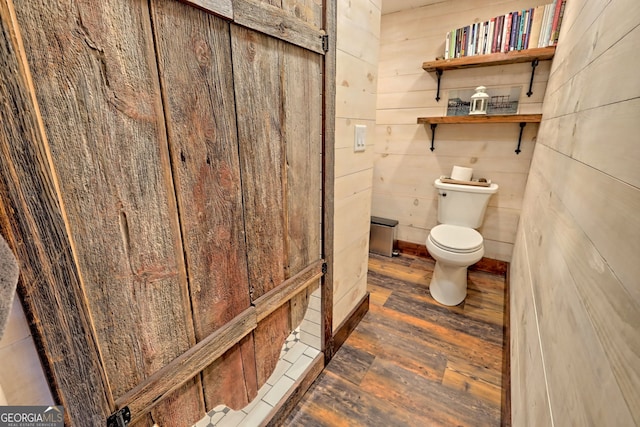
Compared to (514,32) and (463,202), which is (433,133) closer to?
(463,202)

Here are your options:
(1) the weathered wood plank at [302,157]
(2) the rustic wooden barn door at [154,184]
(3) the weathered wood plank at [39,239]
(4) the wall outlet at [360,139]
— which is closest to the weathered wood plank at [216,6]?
(2) the rustic wooden barn door at [154,184]

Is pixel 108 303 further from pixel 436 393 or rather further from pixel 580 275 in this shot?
pixel 436 393

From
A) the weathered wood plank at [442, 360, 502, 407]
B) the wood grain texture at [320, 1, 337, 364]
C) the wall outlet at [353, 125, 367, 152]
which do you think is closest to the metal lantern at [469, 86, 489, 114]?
the wall outlet at [353, 125, 367, 152]

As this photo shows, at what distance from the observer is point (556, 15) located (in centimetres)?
179

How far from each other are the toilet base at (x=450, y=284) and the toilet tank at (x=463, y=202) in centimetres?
45

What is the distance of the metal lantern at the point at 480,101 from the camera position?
6.98ft

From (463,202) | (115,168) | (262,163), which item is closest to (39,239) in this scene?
(115,168)

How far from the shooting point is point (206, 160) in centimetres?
77

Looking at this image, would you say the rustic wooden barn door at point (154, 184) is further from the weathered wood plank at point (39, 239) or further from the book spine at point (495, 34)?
the book spine at point (495, 34)

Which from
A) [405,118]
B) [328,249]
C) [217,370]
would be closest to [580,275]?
[328,249]

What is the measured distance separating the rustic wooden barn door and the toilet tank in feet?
5.30

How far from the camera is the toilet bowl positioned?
1.89 m

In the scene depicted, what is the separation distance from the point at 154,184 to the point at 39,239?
0.76ft
